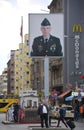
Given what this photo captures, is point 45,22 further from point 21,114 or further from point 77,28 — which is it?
point 77,28

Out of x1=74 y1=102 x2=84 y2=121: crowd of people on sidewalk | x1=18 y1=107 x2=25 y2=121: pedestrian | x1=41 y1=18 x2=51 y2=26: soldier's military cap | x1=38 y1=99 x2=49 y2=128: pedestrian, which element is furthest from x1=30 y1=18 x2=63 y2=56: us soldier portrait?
x1=74 y1=102 x2=84 y2=121: crowd of people on sidewalk

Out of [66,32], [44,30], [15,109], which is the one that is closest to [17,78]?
[66,32]

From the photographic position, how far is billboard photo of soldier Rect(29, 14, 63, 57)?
30.4 m

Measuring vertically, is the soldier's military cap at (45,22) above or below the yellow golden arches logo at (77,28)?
below

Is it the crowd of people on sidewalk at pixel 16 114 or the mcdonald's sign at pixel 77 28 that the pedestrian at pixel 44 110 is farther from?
the mcdonald's sign at pixel 77 28

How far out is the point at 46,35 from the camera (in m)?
30.5

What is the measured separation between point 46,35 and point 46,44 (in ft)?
2.01

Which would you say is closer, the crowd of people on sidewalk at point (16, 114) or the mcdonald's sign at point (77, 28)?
the crowd of people on sidewalk at point (16, 114)

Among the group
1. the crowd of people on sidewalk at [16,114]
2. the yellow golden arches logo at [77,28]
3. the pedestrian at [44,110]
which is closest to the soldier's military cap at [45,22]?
the pedestrian at [44,110]

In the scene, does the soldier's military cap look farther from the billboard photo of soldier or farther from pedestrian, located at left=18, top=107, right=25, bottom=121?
pedestrian, located at left=18, top=107, right=25, bottom=121

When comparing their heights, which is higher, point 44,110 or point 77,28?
point 77,28

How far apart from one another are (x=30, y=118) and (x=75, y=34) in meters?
31.1

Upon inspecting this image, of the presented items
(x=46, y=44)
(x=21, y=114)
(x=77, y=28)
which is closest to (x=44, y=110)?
(x=46, y=44)

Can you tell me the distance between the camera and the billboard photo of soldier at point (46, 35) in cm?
3042
